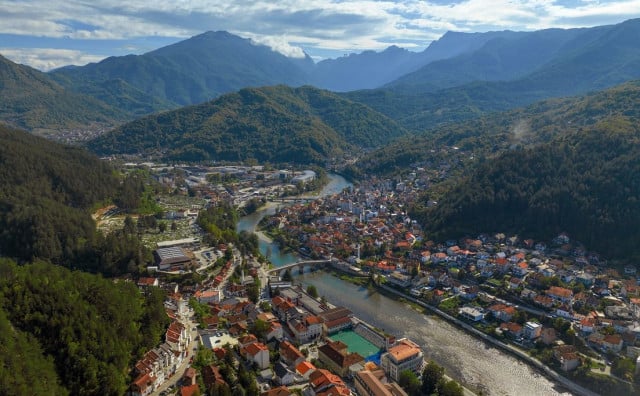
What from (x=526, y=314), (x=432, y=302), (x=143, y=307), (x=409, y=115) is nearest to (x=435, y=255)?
(x=432, y=302)

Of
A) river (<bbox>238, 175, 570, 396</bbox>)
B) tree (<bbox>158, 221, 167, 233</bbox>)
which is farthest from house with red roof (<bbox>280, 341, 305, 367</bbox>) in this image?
tree (<bbox>158, 221, 167, 233</bbox>)

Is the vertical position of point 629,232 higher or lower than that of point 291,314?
higher

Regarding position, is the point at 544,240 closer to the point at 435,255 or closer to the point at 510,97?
the point at 435,255

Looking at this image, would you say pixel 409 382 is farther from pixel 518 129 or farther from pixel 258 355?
pixel 518 129

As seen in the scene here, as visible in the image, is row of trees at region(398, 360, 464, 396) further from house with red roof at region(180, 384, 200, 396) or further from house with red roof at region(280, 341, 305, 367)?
house with red roof at region(180, 384, 200, 396)

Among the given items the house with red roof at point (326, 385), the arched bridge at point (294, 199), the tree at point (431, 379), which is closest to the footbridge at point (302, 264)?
the house with red roof at point (326, 385)

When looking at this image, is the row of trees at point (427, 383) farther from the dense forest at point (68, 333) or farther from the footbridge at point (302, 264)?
the footbridge at point (302, 264)

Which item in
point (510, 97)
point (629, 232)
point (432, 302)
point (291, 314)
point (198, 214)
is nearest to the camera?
point (291, 314)
